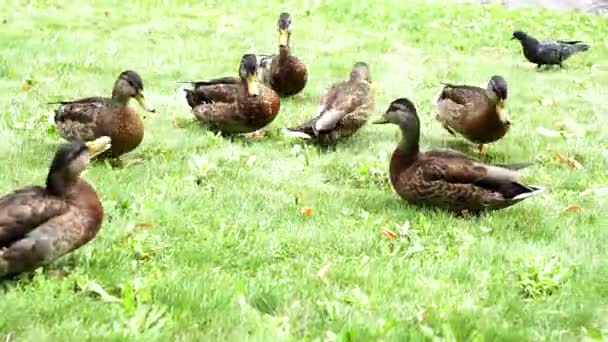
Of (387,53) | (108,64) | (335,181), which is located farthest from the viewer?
(387,53)

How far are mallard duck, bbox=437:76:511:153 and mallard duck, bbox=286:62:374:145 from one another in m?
0.83

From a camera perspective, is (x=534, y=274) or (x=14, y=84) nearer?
(x=534, y=274)

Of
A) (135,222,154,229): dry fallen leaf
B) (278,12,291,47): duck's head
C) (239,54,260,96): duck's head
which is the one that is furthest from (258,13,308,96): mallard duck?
(135,222,154,229): dry fallen leaf

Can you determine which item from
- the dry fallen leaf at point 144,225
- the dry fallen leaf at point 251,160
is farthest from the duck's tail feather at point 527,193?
the dry fallen leaf at point 144,225

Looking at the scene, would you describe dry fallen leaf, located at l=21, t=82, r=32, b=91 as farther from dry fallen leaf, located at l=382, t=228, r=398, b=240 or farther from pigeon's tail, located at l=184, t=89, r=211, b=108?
dry fallen leaf, located at l=382, t=228, r=398, b=240

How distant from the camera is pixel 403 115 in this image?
7066 millimetres

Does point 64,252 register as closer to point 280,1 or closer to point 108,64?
point 108,64

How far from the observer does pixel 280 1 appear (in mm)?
17641

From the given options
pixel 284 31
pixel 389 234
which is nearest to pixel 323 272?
pixel 389 234

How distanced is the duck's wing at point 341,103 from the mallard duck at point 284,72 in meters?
1.28

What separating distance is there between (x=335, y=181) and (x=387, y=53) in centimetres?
660

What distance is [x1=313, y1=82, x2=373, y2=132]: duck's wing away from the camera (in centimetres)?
821

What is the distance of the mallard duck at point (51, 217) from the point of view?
14.5 feet

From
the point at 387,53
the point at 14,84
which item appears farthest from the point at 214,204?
the point at 387,53
